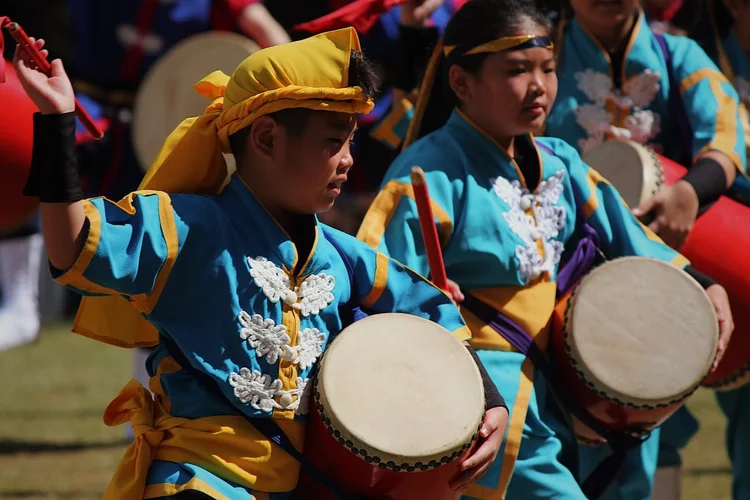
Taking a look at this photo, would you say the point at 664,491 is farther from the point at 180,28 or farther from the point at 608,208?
the point at 180,28

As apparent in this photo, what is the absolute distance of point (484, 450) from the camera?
8.61 feet

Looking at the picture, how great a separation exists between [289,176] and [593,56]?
1577mm

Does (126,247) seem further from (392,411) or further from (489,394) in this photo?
(489,394)

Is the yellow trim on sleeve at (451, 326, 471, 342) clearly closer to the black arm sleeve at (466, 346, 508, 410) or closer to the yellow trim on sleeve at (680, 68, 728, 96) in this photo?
the black arm sleeve at (466, 346, 508, 410)

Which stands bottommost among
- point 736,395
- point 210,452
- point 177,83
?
point 736,395

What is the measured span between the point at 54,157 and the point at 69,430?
372cm

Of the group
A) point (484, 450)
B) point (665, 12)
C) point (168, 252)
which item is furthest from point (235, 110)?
point (665, 12)

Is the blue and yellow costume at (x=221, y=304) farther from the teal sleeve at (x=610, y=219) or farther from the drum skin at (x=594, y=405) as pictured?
the teal sleeve at (x=610, y=219)

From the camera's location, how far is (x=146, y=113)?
15.9 feet

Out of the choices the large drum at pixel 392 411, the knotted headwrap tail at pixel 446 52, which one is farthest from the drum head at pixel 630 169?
the large drum at pixel 392 411

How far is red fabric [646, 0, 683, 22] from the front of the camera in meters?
5.23

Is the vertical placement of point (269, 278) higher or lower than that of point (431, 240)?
higher

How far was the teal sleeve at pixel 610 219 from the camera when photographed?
11.0ft

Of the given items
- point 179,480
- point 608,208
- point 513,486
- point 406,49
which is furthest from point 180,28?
point 179,480
